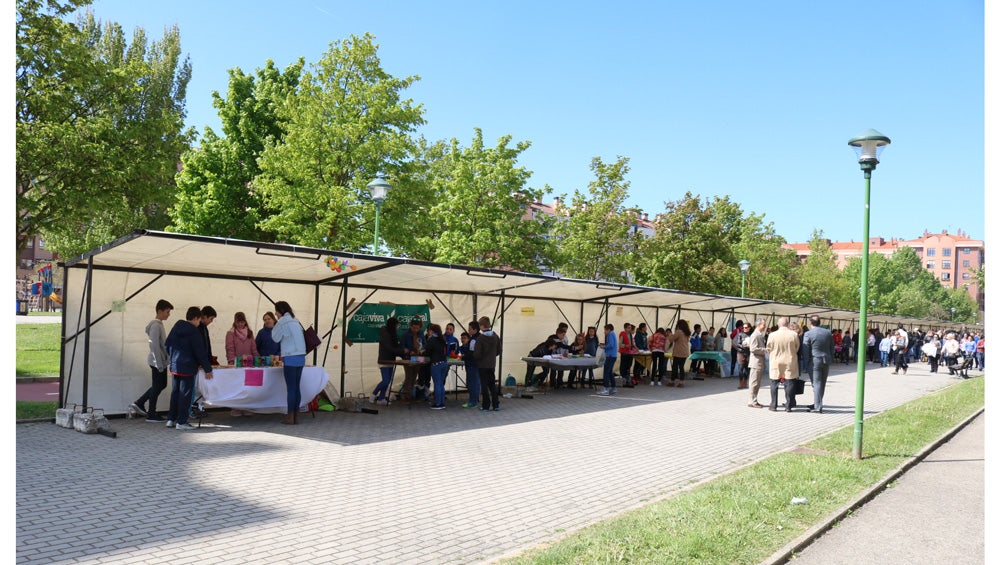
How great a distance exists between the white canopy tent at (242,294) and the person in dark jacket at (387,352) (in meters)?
0.77

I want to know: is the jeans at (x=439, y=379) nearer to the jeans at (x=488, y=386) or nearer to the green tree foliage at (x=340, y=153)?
the jeans at (x=488, y=386)

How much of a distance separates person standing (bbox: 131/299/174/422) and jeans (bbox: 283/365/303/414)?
70.0 inches

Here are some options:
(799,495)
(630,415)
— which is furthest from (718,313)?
(799,495)

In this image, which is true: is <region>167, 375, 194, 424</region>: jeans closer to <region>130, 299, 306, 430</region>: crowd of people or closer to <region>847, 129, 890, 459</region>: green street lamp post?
<region>130, 299, 306, 430</region>: crowd of people

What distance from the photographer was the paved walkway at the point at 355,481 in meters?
5.04

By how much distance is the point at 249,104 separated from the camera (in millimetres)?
29438

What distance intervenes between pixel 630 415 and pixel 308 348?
20.3 feet

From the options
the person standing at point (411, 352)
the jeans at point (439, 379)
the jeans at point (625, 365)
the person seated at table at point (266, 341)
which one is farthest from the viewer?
the jeans at point (625, 365)

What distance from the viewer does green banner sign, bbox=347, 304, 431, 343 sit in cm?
1369

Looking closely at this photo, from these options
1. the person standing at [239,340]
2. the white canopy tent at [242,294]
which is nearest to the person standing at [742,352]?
the white canopy tent at [242,294]

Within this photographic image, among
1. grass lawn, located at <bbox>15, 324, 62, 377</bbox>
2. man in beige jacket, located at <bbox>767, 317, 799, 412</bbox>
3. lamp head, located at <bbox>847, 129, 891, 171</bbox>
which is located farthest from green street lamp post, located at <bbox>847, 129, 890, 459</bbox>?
grass lawn, located at <bbox>15, 324, 62, 377</bbox>

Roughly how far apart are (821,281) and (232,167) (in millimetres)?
45909

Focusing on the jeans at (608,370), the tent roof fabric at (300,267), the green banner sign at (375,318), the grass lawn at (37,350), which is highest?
the tent roof fabric at (300,267)

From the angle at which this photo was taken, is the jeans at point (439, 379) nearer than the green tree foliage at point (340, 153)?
Yes
